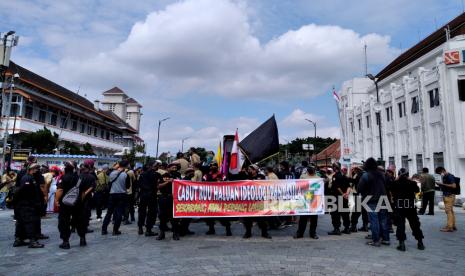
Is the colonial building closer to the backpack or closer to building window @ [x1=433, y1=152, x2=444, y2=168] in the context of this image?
the backpack

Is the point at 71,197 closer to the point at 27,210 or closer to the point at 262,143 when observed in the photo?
the point at 27,210

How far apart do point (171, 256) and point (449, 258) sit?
17.5 feet

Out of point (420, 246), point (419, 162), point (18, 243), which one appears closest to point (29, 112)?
point (18, 243)

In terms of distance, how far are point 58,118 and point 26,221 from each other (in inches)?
1465

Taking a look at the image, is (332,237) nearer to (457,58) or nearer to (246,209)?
(246,209)

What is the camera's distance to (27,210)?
7.64 meters

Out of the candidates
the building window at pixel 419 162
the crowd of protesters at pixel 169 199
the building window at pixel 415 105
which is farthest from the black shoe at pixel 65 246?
the building window at pixel 415 105

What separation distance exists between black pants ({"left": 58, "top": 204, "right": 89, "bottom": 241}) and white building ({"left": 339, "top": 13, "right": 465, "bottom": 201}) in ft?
63.2

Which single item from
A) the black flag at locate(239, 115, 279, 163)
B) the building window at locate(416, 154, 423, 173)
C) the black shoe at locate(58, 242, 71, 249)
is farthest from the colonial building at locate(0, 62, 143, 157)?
the building window at locate(416, 154, 423, 173)

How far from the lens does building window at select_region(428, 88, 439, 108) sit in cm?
2911

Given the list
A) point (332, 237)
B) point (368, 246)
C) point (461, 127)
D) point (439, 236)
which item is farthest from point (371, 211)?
point (461, 127)

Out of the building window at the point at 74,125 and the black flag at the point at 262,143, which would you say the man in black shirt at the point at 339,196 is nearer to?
the black flag at the point at 262,143

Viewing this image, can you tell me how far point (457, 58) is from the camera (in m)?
26.8

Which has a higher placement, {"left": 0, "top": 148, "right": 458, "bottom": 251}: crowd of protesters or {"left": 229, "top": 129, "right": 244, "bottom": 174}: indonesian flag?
{"left": 229, "top": 129, "right": 244, "bottom": 174}: indonesian flag
